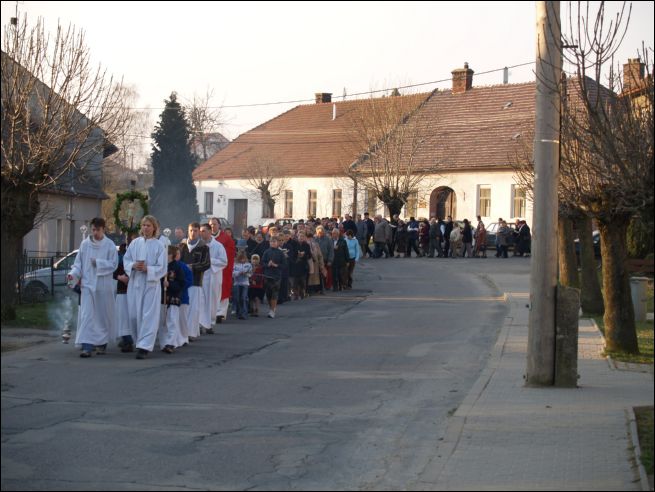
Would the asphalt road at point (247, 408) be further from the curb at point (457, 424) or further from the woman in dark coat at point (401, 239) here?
the woman in dark coat at point (401, 239)

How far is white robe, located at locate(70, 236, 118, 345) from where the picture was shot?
14.5 meters

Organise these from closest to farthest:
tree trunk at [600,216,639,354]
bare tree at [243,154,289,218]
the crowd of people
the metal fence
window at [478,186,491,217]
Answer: the crowd of people, tree trunk at [600,216,639,354], the metal fence, window at [478,186,491,217], bare tree at [243,154,289,218]

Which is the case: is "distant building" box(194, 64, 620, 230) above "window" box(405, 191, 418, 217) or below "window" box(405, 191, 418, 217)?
above

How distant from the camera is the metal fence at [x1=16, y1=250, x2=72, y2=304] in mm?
22266

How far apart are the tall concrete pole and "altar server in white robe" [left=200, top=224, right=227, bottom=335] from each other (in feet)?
23.9

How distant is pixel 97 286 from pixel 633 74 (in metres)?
8.12

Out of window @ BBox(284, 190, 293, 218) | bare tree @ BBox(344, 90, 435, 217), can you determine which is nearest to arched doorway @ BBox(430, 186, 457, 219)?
bare tree @ BBox(344, 90, 435, 217)

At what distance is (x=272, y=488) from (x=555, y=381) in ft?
18.4

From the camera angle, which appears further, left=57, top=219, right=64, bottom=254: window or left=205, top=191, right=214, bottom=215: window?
left=205, top=191, right=214, bottom=215: window

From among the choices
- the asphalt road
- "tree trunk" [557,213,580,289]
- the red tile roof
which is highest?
the red tile roof

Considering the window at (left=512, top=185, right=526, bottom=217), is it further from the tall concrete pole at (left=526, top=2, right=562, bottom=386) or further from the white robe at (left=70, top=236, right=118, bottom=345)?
the tall concrete pole at (left=526, top=2, right=562, bottom=386)

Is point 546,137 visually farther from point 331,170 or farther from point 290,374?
point 331,170

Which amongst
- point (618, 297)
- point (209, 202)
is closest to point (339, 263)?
point (618, 297)

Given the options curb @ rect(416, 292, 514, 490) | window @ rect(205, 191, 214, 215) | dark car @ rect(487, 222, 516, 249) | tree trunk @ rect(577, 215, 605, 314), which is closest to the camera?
curb @ rect(416, 292, 514, 490)
